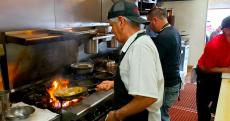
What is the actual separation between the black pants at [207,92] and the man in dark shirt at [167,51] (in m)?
0.23

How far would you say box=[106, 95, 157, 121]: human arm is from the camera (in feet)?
3.75

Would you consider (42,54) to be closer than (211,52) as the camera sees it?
Yes

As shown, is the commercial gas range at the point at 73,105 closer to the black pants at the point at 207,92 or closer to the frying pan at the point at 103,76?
the frying pan at the point at 103,76

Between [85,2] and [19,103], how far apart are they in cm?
125

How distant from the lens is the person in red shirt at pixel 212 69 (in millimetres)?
2055

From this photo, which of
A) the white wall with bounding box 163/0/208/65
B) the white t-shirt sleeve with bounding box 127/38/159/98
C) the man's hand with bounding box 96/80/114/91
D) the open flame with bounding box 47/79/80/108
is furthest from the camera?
the white wall with bounding box 163/0/208/65

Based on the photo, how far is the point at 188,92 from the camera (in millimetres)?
4062

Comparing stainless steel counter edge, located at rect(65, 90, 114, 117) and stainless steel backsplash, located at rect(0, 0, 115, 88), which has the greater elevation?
stainless steel backsplash, located at rect(0, 0, 115, 88)

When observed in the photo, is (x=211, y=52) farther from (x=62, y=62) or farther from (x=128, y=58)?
(x=62, y=62)

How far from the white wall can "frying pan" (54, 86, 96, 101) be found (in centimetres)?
427

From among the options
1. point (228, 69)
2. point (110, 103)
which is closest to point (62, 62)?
point (110, 103)

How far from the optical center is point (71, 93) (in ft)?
5.64

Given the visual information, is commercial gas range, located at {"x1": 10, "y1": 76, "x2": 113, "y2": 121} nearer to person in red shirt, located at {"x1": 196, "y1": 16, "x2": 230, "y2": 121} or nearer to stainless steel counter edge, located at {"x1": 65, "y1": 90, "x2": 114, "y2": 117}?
stainless steel counter edge, located at {"x1": 65, "y1": 90, "x2": 114, "y2": 117}

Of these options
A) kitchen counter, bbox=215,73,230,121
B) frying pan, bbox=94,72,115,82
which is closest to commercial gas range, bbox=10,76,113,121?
frying pan, bbox=94,72,115,82
